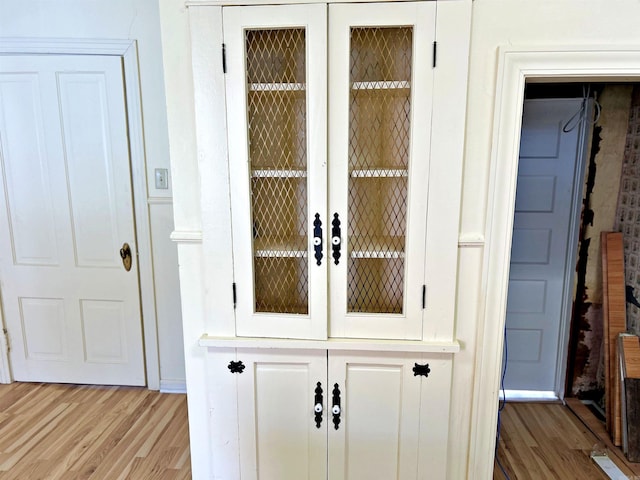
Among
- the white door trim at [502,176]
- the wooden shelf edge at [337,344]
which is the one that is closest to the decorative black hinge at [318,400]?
the wooden shelf edge at [337,344]

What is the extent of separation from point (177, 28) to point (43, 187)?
65.1 inches

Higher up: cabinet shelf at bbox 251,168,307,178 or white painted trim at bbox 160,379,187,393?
cabinet shelf at bbox 251,168,307,178

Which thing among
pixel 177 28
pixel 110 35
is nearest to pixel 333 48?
pixel 177 28

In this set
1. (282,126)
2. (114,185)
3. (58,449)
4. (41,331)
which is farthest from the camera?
(41,331)

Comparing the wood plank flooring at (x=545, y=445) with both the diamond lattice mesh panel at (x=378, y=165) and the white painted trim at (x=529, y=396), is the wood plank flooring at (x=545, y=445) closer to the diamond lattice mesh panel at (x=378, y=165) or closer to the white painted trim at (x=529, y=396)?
the white painted trim at (x=529, y=396)

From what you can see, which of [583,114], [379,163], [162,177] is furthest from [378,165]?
[583,114]

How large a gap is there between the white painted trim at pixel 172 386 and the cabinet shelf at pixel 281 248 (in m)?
1.55

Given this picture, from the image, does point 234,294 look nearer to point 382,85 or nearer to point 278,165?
point 278,165

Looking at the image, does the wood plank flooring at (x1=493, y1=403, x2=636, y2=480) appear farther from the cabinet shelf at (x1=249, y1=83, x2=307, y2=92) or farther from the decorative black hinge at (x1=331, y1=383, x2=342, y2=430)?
the cabinet shelf at (x1=249, y1=83, x2=307, y2=92)

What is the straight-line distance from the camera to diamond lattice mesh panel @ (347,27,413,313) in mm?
1325

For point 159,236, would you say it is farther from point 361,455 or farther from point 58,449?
point 361,455

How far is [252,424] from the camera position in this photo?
5.01 ft

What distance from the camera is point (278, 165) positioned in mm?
1425

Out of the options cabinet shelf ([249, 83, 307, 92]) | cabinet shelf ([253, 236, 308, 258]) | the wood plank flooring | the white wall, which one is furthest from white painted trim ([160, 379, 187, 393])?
cabinet shelf ([249, 83, 307, 92])
